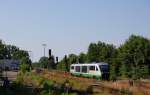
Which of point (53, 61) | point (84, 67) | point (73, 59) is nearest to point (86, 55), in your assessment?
point (73, 59)

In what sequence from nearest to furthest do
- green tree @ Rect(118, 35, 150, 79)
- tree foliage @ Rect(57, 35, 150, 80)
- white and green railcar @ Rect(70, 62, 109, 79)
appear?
white and green railcar @ Rect(70, 62, 109, 79) < tree foliage @ Rect(57, 35, 150, 80) < green tree @ Rect(118, 35, 150, 79)

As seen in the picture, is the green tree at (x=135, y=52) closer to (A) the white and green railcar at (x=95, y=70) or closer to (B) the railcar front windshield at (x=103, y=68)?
(A) the white and green railcar at (x=95, y=70)

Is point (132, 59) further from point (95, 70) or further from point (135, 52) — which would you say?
point (95, 70)

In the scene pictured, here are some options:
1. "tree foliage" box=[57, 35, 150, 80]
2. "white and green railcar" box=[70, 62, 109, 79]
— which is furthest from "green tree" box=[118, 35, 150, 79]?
"white and green railcar" box=[70, 62, 109, 79]

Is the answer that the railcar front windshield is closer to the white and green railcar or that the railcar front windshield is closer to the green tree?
the white and green railcar

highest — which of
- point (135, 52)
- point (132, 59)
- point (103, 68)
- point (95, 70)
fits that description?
point (135, 52)

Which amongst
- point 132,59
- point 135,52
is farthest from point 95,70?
point 135,52

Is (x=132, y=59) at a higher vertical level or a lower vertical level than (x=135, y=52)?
lower

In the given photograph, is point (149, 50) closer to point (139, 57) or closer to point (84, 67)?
point (139, 57)

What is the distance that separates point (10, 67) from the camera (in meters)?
130

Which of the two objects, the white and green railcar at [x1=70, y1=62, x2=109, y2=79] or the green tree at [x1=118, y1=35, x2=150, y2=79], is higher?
the green tree at [x1=118, y1=35, x2=150, y2=79]

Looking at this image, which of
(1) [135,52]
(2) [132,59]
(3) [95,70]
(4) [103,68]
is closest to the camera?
(4) [103,68]

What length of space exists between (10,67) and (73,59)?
2344 centimetres

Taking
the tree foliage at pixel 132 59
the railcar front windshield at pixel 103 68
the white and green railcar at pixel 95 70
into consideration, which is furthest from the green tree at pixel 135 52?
the railcar front windshield at pixel 103 68
